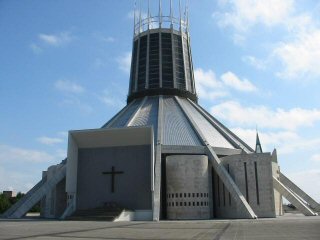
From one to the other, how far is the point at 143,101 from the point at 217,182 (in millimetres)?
15344

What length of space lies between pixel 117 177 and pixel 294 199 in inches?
655

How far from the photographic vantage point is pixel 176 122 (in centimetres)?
4144

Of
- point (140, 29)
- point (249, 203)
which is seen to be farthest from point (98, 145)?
point (140, 29)

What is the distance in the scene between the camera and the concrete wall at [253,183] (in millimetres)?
33812

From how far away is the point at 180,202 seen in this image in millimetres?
34562

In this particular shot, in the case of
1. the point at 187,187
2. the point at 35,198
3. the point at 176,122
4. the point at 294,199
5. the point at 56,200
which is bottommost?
the point at 294,199

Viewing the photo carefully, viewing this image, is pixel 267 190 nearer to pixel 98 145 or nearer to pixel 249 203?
pixel 249 203

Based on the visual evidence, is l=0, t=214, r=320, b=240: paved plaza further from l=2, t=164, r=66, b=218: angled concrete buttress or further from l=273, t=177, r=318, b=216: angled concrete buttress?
l=2, t=164, r=66, b=218: angled concrete buttress

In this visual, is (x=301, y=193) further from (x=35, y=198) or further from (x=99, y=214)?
(x=35, y=198)

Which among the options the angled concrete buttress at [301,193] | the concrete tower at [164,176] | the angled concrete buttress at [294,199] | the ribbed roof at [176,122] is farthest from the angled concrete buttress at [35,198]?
the angled concrete buttress at [301,193]

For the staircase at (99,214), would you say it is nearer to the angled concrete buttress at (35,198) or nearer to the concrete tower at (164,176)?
the concrete tower at (164,176)

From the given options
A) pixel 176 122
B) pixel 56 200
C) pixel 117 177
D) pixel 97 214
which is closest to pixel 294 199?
pixel 176 122

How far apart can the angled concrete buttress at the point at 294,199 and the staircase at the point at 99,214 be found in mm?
14870

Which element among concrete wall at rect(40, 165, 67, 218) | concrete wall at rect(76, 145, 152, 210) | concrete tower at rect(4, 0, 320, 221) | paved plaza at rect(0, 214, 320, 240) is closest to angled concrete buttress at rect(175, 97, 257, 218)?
concrete tower at rect(4, 0, 320, 221)
